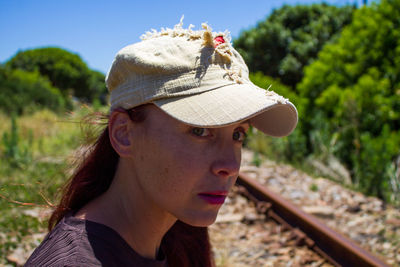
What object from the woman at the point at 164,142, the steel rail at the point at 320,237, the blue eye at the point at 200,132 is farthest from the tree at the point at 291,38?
the blue eye at the point at 200,132

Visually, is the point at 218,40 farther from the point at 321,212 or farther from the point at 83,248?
the point at 321,212

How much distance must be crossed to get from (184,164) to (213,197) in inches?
6.9

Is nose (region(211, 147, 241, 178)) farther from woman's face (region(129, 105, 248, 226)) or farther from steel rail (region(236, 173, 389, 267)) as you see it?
steel rail (region(236, 173, 389, 267))

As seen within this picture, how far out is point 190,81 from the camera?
1364 mm

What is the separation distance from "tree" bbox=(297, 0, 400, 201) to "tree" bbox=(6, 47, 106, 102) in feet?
118

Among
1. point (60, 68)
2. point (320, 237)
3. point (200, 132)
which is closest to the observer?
point (200, 132)

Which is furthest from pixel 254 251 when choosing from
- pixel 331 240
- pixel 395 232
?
pixel 395 232

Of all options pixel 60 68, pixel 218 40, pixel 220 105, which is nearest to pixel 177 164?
pixel 220 105

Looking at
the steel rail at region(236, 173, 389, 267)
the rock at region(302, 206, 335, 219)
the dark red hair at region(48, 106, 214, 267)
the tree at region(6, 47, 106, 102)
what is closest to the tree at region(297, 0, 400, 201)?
the rock at region(302, 206, 335, 219)

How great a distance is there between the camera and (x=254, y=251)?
3.40m

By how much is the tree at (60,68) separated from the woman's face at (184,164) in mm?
42386

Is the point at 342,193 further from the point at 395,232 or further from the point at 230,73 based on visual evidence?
the point at 230,73

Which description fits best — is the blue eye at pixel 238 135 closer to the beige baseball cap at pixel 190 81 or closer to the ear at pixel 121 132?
the beige baseball cap at pixel 190 81

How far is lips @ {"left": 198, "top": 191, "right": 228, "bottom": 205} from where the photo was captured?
1.37 metres
